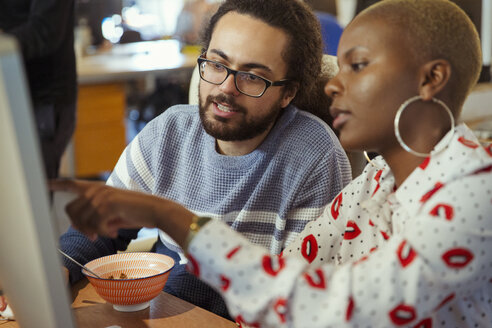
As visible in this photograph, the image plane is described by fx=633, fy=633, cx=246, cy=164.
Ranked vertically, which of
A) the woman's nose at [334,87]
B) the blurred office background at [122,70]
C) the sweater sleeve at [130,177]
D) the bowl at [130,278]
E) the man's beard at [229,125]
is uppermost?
the woman's nose at [334,87]

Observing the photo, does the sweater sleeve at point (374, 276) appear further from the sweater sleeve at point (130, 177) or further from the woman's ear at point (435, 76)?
the sweater sleeve at point (130, 177)

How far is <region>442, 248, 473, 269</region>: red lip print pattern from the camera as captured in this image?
2.39ft

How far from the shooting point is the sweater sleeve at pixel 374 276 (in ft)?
2.38

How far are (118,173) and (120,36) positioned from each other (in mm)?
4253

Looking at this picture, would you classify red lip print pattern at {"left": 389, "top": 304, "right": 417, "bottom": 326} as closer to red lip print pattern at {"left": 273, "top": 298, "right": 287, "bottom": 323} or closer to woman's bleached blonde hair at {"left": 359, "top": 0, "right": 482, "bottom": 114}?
red lip print pattern at {"left": 273, "top": 298, "right": 287, "bottom": 323}

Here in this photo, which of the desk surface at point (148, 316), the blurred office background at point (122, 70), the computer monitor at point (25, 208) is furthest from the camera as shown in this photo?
the blurred office background at point (122, 70)

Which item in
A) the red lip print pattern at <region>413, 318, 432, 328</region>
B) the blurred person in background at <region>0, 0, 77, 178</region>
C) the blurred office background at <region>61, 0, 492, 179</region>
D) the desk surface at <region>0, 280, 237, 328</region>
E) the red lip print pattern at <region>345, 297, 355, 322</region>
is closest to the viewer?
the red lip print pattern at <region>345, 297, 355, 322</region>

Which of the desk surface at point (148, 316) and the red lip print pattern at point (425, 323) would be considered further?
the desk surface at point (148, 316)

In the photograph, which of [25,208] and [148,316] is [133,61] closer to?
[148,316]

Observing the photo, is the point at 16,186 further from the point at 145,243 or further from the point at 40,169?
the point at 145,243

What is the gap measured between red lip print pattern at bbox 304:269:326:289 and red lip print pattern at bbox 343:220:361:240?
30 centimetres

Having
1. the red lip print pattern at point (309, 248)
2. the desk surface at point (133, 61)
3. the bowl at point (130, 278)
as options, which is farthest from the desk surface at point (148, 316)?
the desk surface at point (133, 61)

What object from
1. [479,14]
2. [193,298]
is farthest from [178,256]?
[479,14]

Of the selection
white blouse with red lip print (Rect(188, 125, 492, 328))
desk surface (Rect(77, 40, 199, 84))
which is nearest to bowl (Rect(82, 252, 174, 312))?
white blouse with red lip print (Rect(188, 125, 492, 328))
